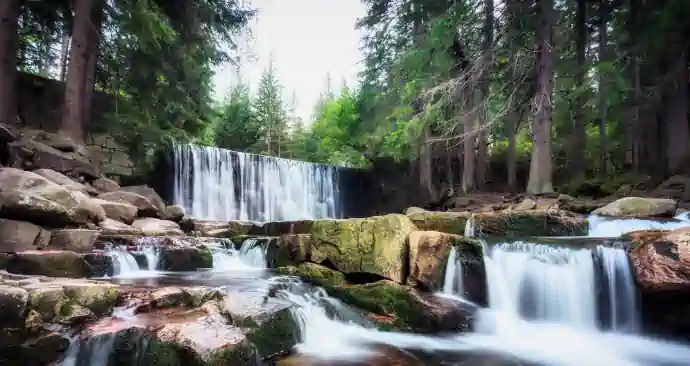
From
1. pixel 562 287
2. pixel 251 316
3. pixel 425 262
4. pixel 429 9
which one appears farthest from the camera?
pixel 429 9

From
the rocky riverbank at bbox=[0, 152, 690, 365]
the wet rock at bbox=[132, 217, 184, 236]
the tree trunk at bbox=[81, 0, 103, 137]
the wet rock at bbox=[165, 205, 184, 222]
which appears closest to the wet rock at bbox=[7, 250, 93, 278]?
the rocky riverbank at bbox=[0, 152, 690, 365]

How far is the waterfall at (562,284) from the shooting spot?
5676 millimetres

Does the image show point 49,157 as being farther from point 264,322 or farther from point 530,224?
point 530,224

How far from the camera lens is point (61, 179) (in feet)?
29.8

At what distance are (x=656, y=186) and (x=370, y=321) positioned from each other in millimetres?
11413

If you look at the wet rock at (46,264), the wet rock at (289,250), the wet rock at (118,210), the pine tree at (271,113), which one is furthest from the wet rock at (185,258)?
the pine tree at (271,113)

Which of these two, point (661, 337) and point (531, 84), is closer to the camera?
point (661, 337)

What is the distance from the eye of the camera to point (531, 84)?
1353cm

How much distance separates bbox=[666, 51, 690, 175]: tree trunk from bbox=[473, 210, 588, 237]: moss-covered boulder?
6.63 m

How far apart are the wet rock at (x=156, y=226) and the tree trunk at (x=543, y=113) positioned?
31.0ft

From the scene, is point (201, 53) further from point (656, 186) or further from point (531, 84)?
point (656, 186)

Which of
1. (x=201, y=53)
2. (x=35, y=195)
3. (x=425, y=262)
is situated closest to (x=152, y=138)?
(x=201, y=53)

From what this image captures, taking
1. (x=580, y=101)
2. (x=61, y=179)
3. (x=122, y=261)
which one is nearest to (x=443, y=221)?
(x=122, y=261)

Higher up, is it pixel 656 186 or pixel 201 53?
pixel 201 53
